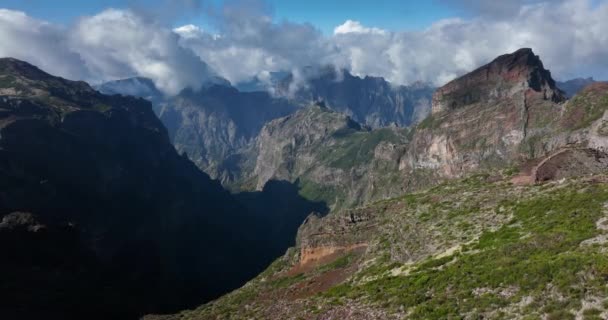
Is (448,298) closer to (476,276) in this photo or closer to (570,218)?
(476,276)

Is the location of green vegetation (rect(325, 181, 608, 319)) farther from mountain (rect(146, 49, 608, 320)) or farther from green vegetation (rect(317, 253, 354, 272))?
green vegetation (rect(317, 253, 354, 272))

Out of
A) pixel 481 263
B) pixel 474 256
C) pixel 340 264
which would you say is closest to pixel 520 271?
pixel 481 263

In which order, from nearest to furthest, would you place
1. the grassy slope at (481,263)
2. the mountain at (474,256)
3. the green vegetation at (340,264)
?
the grassy slope at (481,263), the mountain at (474,256), the green vegetation at (340,264)

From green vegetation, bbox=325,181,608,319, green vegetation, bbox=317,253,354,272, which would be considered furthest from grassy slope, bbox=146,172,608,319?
green vegetation, bbox=317,253,354,272

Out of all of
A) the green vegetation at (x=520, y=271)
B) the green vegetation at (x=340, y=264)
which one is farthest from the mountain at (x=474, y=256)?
the green vegetation at (x=340, y=264)

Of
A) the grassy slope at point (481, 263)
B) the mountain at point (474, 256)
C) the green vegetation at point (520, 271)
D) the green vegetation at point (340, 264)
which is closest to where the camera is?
the green vegetation at point (520, 271)

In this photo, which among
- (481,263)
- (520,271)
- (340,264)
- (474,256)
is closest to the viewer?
(520,271)

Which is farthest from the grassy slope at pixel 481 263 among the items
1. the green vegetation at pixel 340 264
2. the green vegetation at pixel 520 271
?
the green vegetation at pixel 340 264

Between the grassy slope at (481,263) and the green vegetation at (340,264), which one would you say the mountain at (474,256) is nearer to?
the grassy slope at (481,263)

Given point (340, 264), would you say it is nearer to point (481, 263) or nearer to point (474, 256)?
point (474, 256)

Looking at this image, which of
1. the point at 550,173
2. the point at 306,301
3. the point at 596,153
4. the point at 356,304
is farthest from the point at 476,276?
the point at 596,153

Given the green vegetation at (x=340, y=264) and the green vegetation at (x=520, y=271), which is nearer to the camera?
the green vegetation at (x=520, y=271)

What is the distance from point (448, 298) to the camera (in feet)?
134

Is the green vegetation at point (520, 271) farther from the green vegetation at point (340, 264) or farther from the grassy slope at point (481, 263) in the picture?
the green vegetation at point (340, 264)
